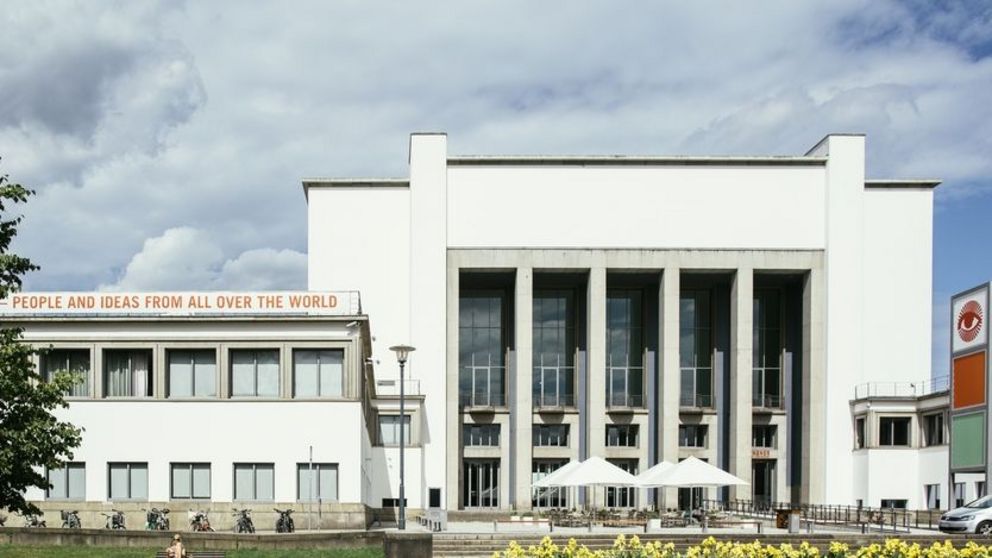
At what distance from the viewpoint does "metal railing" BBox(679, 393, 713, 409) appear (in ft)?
258

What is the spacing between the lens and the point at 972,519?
43344 millimetres

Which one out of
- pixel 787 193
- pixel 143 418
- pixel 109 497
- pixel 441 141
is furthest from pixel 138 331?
pixel 787 193

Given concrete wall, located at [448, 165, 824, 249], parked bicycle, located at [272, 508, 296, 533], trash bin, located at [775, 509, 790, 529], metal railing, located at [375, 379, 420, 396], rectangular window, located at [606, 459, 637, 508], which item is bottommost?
rectangular window, located at [606, 459, 637, 508]

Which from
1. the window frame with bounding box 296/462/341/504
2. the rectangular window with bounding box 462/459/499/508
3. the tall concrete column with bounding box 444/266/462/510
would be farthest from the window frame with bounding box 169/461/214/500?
A: the rectangular window with bounding box 462/459/499/508

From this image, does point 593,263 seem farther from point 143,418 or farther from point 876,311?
point 143,418

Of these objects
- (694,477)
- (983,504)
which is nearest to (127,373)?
(694,477)

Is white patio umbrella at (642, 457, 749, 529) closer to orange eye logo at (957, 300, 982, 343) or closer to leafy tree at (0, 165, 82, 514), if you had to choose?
orange eye logo at (957, 300, 982, 343)

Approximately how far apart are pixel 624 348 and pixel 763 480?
11.9 m

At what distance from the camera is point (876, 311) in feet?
246

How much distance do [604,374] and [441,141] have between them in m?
16.9

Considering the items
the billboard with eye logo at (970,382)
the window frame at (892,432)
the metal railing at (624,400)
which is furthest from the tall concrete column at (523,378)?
the billboard with eye logo at (970,382)

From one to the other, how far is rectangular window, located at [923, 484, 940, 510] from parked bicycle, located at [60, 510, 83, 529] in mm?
45401

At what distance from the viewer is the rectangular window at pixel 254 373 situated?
50.2 m

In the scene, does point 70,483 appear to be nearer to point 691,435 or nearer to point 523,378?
point 523,378
